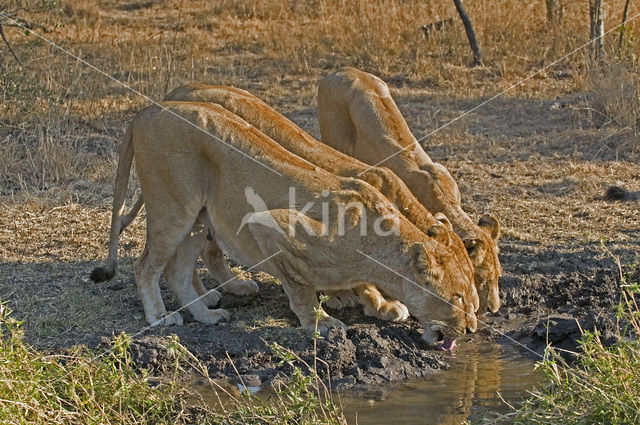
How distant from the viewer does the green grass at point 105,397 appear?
508 centimetres

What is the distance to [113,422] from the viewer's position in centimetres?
532

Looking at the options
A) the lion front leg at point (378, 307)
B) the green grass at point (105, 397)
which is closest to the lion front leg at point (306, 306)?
the lion front leg at point (378, 307)

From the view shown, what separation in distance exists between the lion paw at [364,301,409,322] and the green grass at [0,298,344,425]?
5.83ft

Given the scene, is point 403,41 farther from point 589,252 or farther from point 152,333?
point 152,333

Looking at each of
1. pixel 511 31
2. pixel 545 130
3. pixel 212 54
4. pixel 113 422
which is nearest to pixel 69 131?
pixel 212 54

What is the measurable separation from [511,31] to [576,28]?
3.23 ft

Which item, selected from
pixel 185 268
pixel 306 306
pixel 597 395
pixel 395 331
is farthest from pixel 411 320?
pixel 597 395

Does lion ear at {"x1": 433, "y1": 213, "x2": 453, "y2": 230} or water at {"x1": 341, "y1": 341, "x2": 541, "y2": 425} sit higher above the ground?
lion ear at {"x1": 433, "y1": 213, "x2": 453, "y2": 230}

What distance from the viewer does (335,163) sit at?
24.2 ft

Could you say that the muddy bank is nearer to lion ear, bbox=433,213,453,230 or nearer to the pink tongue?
the pink tongue

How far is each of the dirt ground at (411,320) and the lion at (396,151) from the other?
2.03 ft

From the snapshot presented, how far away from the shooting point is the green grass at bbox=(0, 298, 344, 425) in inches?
200

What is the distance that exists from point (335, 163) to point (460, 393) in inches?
77.2

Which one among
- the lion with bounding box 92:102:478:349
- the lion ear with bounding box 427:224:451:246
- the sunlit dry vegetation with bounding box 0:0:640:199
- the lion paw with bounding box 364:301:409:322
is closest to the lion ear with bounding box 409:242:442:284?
the lion with bounding box 92:102:478:349
